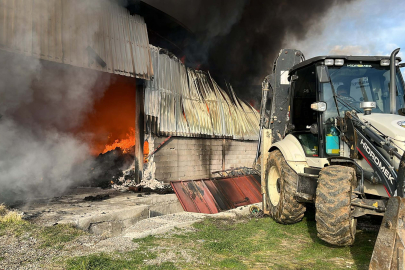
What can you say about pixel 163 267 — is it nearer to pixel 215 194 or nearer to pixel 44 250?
pixel 44 250

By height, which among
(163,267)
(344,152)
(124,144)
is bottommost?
(163,267)

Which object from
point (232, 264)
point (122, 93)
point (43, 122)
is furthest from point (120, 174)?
point (232, 264)

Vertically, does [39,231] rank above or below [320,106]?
below

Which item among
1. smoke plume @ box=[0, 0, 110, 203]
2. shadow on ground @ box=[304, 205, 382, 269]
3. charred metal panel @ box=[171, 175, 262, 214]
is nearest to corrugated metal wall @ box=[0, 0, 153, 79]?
smoke plume @ box=[0, 0, 110, 203]

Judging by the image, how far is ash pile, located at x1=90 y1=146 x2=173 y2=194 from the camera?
10375mm

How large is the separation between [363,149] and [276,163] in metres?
2.25

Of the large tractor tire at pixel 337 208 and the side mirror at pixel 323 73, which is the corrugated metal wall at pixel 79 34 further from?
the large tractor tire at pixel 337 208

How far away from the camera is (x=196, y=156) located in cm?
1216

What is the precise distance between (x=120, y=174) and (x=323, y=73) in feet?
27.7

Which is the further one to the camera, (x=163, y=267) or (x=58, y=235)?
(x=58, y=235)

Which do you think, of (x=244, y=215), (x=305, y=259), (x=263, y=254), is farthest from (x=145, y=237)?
(x=244, y=215)

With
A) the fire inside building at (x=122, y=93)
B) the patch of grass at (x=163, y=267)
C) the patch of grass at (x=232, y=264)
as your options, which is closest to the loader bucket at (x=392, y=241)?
the patch of grass at (x=232, y=264)

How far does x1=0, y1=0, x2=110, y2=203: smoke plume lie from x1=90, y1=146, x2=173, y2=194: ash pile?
0.47 metres

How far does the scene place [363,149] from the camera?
4586 millimetres
